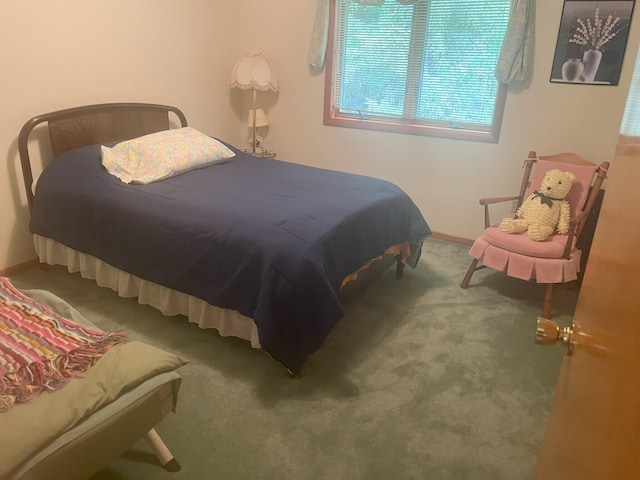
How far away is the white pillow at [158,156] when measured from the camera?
2879mm

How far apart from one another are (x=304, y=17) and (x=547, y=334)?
12.4ft

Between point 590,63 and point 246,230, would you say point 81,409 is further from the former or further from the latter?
point 590,63

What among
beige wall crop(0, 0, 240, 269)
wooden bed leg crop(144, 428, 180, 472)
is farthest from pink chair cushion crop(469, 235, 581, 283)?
beige wall crop(0, 0, 240, 269)

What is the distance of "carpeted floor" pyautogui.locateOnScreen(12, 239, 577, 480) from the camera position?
1.74 metres

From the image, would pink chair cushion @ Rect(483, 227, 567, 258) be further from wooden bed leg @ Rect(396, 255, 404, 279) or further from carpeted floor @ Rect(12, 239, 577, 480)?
wooden bed leg @ Rect(396, 255, 404, 279)

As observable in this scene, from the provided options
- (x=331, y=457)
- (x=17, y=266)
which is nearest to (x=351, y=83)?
(x=17, y=266)

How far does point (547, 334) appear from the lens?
3.04ft

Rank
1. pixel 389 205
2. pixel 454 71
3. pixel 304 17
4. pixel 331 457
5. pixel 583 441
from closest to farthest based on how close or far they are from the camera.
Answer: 1. pixel 583 441
2. pixel 331 457
3. pixel 389 205
4. pixel 454 71
5. pixel 304 17

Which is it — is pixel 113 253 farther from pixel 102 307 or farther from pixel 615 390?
pixel 615 390

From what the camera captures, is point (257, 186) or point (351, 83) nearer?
point (257, 186)

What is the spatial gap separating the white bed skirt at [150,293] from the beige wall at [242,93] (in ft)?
1.11

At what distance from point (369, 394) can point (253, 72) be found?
297 cm

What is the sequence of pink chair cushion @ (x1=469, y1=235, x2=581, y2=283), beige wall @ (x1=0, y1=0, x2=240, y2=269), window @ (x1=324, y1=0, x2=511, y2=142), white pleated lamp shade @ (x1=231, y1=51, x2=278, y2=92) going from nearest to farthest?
1. pink chair cushion @ (x1=469, y1=235, x2=581, y2=283)
2. beige wall @ (x1=0, y1=0, x2=240, y2=269)
3. window @ (x1=324, y1=0, x2=511, y2=142)
4. white pleated lamp shade @ (x1=231, y1=51, x2=278, y2=92)

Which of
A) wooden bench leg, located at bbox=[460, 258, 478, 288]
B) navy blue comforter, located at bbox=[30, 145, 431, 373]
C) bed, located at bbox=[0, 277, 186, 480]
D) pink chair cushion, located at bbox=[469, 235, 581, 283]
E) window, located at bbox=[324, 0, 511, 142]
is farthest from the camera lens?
window, located at bbox=[324, 0, 511, 142]
